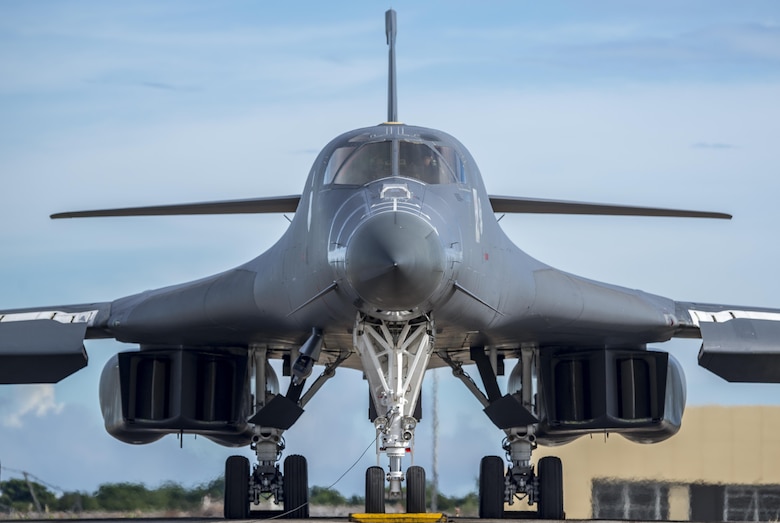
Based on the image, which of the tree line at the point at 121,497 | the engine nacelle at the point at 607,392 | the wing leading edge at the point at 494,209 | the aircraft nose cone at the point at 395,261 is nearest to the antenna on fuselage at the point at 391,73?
the wing leading edge at the point at 494,209

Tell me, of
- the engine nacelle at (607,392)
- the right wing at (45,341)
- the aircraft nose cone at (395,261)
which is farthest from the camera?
the engine nacelle at (607,392)

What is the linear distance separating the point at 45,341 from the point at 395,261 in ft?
18.9

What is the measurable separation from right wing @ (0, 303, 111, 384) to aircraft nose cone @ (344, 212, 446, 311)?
4.89m

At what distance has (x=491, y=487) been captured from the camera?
18406 millimetres

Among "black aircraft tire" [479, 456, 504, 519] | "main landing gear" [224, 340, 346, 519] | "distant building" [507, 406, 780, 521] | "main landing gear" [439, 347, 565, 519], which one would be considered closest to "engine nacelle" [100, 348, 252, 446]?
"main landing gear" [224, 340, 346, 519]

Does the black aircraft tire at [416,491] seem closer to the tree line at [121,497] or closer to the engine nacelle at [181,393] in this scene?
the engine nacelle at [181,393]

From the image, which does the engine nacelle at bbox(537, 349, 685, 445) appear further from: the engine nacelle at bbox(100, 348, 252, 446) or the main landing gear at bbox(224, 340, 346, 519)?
the engine nacelle at bbox(100, 348, 252, 446)

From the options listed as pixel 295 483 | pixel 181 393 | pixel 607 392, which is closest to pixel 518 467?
pixel 607 392

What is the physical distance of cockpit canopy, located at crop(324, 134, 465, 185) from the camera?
1551 cm

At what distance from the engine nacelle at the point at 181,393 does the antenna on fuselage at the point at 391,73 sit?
11.3ft

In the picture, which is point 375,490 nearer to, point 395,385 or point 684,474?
point 395,385

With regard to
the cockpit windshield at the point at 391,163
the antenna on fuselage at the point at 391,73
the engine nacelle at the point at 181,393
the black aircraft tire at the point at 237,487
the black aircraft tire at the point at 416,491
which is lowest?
the black aircraft tire at the point at 416,491

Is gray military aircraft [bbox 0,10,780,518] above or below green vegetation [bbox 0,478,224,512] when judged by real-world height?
above

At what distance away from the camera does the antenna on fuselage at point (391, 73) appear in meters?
19.4
